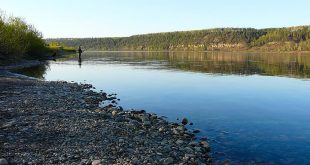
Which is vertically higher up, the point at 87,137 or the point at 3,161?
the point at 3,161

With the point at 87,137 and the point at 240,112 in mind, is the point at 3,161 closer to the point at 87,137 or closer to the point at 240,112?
the point at 87,137

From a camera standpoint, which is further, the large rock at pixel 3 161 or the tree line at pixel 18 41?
the tree line at pixel 18 41

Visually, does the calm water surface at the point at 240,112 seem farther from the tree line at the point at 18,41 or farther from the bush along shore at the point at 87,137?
the tree line at the point at 18,41

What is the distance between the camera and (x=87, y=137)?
65.8 ft

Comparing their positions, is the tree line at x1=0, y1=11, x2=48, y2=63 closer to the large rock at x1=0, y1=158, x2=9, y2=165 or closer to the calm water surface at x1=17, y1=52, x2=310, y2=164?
the calm water surface at x1=17, y1=52, x2=310, y2=164

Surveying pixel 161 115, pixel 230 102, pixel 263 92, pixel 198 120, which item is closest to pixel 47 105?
pixel 161 115

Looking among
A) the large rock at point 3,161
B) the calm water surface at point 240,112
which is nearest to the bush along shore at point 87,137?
the large rock at point 3,161

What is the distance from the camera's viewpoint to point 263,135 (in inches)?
945

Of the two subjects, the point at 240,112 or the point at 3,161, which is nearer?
the point at 3,161

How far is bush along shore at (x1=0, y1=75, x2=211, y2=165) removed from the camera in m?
16.7

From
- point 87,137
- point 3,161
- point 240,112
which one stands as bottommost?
point 240,112

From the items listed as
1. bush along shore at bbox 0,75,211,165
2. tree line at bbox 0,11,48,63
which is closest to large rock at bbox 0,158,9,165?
bush along shore at bbox 0,75,211,165

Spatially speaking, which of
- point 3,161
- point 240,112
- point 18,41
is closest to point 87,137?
point 3,161

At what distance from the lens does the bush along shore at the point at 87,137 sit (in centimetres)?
1670
